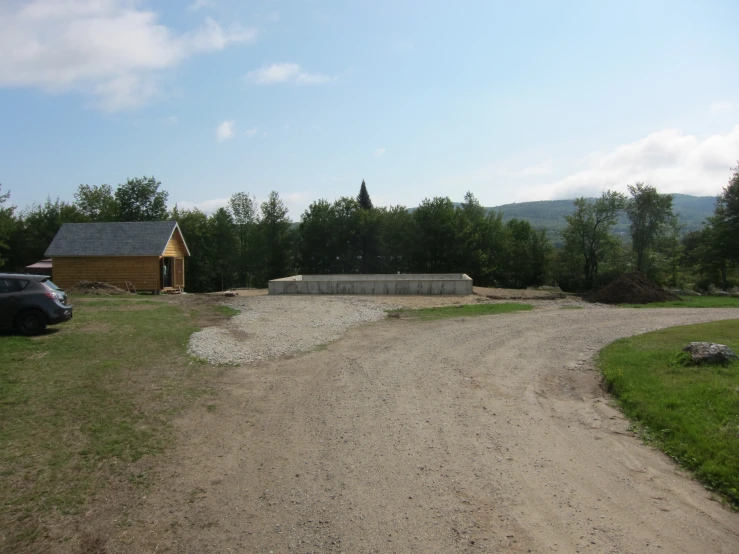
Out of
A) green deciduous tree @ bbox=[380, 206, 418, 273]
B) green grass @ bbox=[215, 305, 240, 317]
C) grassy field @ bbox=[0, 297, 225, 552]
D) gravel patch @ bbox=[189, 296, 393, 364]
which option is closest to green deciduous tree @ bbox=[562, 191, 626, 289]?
green deciduous tree @ bbox=[380, 206, 418, 273]

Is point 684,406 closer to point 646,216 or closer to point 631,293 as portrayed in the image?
point 631,293

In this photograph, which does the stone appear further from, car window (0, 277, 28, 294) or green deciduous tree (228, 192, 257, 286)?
green deciduous tree (228, 192, 257, 286)

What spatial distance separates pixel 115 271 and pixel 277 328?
57.3 feet

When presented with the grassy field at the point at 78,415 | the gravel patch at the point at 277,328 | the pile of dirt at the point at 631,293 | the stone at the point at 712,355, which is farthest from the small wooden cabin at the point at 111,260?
the stone at the point at 712,355

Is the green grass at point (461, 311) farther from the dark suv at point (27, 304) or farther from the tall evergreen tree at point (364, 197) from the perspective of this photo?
the tall evergreen tree at point (364, 197)

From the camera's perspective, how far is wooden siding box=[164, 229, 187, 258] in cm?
2818

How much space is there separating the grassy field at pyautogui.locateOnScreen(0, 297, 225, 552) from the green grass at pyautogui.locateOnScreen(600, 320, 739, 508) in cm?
575

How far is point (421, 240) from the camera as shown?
41594 millimetres

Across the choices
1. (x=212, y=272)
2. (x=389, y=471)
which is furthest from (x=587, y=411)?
(x=212, y=272)

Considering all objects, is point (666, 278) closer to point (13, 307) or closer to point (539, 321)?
point (539, 321)

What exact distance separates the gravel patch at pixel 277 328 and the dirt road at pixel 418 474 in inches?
71.2

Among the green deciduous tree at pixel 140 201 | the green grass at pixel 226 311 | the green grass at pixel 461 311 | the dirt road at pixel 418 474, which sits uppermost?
the green deciduous tree at pixel 140 201

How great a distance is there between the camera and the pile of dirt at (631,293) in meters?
22.4

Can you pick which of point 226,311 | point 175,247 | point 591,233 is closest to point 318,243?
point 175,247
